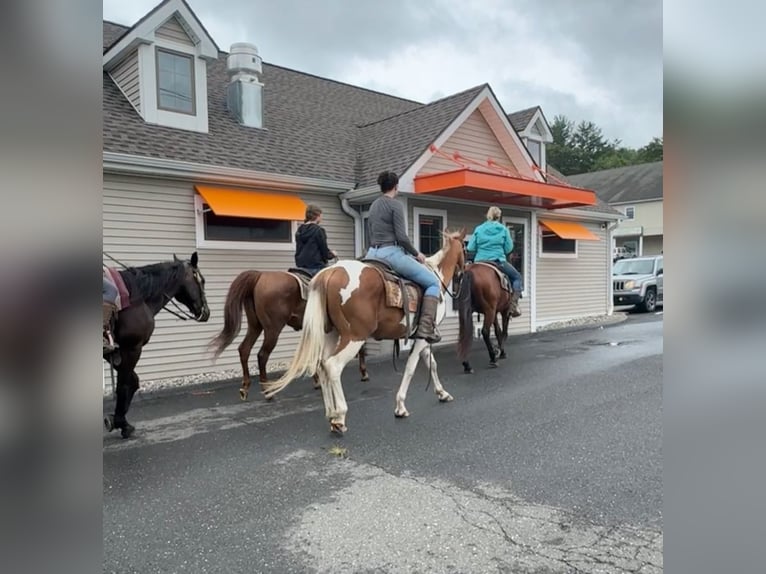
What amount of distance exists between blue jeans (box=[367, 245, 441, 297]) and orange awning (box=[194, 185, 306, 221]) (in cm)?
302

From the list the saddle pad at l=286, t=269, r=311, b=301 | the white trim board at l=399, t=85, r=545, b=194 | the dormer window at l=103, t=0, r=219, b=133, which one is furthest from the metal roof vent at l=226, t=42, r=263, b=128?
the saddle pad at l=286, t=269, r=311, b=301

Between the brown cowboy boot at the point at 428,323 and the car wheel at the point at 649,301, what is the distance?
13226 mm

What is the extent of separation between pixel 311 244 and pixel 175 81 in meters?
3.88

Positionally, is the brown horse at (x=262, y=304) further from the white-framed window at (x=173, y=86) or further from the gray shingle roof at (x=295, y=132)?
the white-framed window at (x=173, y=86)

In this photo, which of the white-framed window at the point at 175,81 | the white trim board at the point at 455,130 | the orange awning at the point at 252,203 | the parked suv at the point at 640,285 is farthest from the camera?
the parked suv at the point at 640,285

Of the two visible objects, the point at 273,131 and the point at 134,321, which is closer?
the point at 134,321

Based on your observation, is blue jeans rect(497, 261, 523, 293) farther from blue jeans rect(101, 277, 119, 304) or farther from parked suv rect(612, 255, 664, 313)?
parked suv rect(612, 255, 664, 313)

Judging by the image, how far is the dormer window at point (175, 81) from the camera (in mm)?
7996

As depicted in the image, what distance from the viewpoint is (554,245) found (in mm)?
13211

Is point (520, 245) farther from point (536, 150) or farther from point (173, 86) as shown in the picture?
point (173, 86)

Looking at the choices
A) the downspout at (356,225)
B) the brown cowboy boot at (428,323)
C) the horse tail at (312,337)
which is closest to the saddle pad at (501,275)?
the downspout at (356,225)

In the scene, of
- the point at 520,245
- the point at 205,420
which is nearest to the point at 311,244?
the point at 205,420
